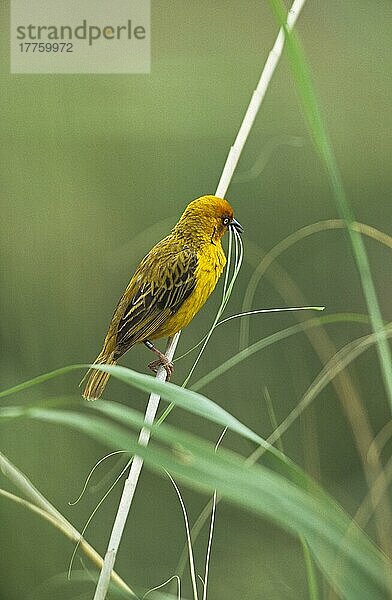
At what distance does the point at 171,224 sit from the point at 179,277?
143 mm

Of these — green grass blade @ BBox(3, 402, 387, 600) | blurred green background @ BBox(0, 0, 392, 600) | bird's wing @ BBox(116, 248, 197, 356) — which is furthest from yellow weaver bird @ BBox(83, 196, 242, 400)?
green grass blade @ BBox(3, 402, 387, 600)

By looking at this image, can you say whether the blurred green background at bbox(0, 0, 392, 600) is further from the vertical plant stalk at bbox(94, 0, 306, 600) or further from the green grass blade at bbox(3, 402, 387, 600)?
the green grass blade at bbox(3, 402, 387, 600)

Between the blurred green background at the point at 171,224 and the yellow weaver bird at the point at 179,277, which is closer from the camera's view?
the yellow weaver bird at the point at 179,277

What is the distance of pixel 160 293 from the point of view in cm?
55

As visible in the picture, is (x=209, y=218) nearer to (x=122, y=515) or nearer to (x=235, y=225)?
(x=235, y=225)

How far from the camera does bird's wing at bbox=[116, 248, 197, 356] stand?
55cm

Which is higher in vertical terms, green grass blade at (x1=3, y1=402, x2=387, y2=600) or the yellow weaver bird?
the yellow weaver bird

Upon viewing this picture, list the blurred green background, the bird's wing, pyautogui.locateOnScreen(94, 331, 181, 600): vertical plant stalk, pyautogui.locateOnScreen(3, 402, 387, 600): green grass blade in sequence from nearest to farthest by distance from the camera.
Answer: pyautogui.locateOnScreen(3, 402, 387, 600): green grass blade < pyautogui.locateOnScreen(94, 331, 181, 600): vertical plant stalk < the bird's wing < the blurred green background

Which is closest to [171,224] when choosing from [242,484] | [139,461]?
[139,461]

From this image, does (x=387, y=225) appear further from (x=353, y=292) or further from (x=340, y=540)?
(x=340, y=540)

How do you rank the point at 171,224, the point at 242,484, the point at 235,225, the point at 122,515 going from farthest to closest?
the point at 171,224
the point at 235,225
the point at 122,515
the point at 242,484

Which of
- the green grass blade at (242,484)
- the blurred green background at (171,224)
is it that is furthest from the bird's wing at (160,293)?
the green grass blade at (242,484)

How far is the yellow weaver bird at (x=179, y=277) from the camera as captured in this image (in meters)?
0.55

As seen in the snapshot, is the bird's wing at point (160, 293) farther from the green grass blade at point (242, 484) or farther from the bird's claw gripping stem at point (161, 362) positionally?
the green grass blade at point (242, 484)
